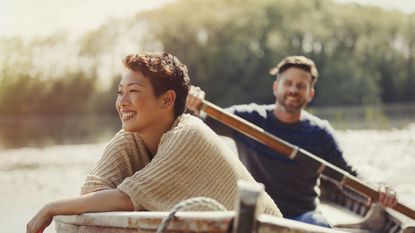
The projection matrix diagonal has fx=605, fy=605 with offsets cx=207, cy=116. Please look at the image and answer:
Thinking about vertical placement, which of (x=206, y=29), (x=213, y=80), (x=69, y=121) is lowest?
(x=69, y=121)

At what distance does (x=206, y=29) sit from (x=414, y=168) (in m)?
20.2

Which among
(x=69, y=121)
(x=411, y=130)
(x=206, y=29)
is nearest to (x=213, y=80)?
(x=206, y=29)

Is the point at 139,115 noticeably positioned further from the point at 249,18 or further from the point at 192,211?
the point at 249,18

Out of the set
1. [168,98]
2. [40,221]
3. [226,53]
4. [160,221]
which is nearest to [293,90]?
[168,98]

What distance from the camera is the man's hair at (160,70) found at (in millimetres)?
2434

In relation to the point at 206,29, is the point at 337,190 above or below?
below

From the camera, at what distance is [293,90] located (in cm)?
409

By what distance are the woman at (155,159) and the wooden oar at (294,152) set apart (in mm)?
1441

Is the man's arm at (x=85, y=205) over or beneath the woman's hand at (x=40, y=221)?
over

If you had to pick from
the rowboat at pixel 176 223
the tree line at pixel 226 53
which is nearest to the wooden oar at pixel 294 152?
the rowboat at pixel 176 223

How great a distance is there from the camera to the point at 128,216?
2.09 m

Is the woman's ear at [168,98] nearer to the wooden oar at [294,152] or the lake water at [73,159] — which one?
the wooden oar at [294,152]

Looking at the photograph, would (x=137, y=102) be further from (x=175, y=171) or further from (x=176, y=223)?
(x=176, y=223)

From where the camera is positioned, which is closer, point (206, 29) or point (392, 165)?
point (392, 165)
